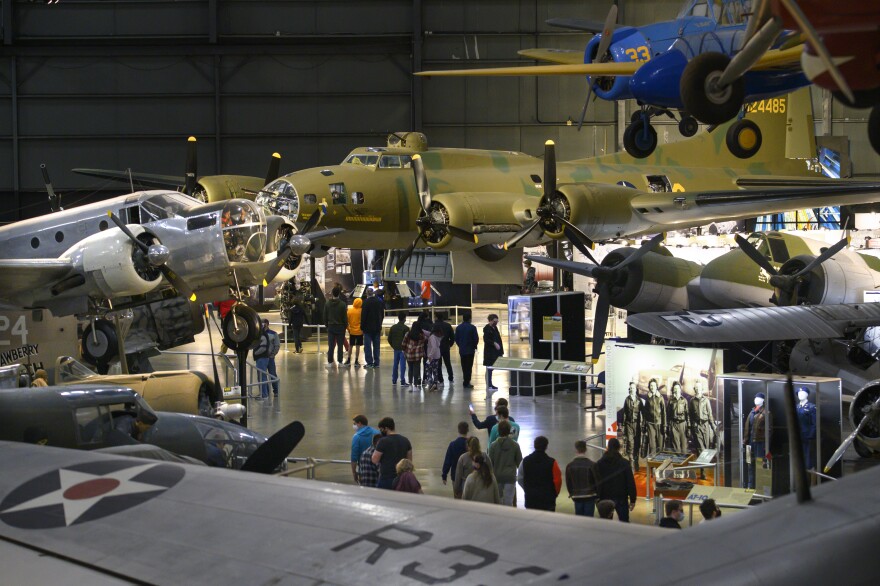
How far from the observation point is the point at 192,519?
4.23 meters

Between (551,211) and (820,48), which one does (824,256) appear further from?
(820,48)

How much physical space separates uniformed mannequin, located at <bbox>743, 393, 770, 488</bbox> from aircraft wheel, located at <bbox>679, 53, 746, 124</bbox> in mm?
6110

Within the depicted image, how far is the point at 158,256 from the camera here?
15.2 m

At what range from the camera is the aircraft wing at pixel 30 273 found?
15.5m

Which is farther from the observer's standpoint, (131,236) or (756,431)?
(131,236)

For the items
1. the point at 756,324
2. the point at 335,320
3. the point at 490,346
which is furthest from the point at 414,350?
the point at 756,324

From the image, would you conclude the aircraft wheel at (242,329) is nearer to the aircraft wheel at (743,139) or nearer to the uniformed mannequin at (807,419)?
the aircraft wheel at (743,139)

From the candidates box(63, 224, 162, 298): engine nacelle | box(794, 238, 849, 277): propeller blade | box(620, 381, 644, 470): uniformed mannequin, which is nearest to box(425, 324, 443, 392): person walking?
box(63, 224, 162, 298): engine nacelle

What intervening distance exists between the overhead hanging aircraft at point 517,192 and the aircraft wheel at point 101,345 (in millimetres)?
4831

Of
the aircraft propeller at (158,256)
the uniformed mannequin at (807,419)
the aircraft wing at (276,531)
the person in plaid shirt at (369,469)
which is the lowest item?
the person in plaid shirt at (369,469)

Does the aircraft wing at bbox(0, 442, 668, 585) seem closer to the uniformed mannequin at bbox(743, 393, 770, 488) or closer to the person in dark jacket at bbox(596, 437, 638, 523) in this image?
the person in dark jacket at bbox(596, 437, 638, 523)

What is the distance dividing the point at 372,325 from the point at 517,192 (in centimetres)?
459

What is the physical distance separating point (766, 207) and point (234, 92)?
73.4ft

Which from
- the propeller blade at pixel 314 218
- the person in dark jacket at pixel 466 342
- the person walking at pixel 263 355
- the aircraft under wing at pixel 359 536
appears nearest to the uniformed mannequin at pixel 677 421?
the person in dark jacket at pixel 466 342
